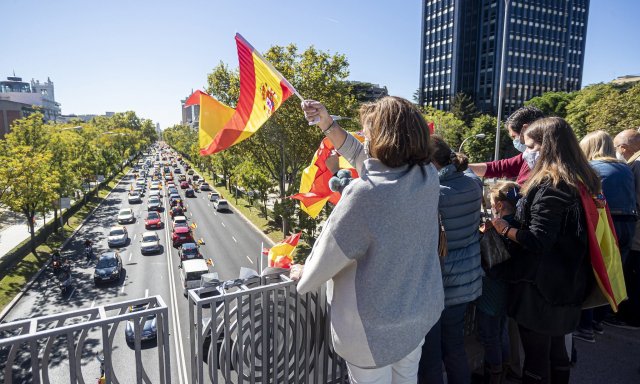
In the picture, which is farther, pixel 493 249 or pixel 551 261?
pixel 493 249

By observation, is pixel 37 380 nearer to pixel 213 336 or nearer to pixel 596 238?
pixel 213 336

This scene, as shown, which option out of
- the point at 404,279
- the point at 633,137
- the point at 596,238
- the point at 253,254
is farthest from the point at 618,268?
the point at 253,254

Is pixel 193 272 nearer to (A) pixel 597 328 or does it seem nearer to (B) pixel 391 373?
(A) pixel 597 328

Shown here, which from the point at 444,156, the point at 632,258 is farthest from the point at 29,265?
the point at 632,258

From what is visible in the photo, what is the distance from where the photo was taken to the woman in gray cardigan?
1.74 meters

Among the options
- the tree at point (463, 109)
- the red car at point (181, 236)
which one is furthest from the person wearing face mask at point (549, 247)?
the tree at point (463, 109)

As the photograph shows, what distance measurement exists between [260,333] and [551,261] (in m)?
1.94

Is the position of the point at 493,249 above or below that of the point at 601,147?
below

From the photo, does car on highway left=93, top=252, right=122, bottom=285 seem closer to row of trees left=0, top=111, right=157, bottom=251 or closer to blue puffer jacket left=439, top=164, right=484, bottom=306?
row of trees left=0, top=111, right=157, bottom=251

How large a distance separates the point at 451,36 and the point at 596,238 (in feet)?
303

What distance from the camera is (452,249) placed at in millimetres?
2682

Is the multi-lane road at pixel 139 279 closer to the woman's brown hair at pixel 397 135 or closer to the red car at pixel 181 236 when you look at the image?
the red car at pixel 181 236

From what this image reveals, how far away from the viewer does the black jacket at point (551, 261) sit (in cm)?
259

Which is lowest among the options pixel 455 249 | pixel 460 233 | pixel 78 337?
pixel 78 337
